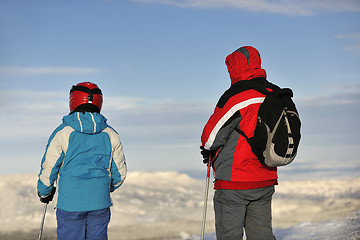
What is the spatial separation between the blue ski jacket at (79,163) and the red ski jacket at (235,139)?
1154 mm

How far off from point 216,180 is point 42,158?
6.30 feet

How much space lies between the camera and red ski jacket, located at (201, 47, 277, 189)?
525cm

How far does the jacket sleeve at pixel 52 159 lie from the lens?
5.39 m

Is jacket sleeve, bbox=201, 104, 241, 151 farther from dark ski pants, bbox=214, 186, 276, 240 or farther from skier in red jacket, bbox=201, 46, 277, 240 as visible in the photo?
dark ski pants, bbox=214, 186, 276, 240

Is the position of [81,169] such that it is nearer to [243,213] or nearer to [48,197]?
[48,197]

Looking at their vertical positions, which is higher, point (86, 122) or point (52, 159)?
point (86, 122)

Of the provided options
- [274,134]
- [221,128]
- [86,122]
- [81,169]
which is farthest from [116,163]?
[274,134]

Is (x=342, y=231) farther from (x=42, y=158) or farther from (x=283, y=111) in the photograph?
(x=42, y=158)

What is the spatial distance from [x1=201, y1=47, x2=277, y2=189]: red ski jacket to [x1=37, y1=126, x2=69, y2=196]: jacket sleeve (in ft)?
5.05

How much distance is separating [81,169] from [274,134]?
2.09 metres

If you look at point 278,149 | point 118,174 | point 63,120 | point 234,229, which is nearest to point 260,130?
point 278,149

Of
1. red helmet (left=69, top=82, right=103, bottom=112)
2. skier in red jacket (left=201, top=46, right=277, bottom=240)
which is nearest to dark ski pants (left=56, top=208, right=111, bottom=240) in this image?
red helmet (left=69, top=82, right=103, bottom=112)

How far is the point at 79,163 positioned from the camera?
539 cm

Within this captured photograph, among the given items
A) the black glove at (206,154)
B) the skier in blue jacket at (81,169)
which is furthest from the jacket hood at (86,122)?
the black glove at (206,154)
